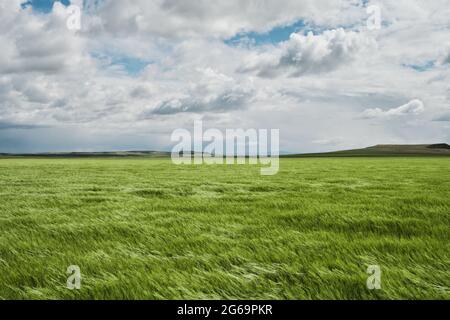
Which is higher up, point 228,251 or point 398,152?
point 398,152

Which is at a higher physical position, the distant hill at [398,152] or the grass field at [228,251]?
the distant hill at [398,152]

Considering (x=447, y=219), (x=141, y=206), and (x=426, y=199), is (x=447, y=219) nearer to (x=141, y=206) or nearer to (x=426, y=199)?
(x=426, y=199)

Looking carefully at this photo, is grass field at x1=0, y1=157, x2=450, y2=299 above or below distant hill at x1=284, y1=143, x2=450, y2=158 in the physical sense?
below

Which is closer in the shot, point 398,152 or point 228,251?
point 228,251

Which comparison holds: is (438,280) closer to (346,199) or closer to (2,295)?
(2,295)

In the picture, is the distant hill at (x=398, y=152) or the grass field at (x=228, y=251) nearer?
the grass field at (x=228, y=251)

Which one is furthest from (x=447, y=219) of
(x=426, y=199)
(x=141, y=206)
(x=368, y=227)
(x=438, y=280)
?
(x=141, y=206)

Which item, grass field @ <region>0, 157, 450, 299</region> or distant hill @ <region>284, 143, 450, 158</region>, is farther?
distant hill @ <region>284, 143, 450, 158</region>

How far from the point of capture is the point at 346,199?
11.2 m

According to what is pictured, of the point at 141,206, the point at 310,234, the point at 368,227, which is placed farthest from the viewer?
the point at 141,206
